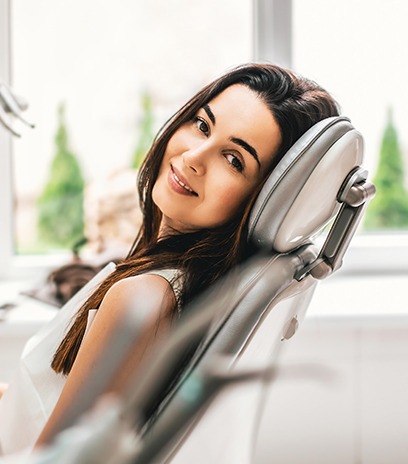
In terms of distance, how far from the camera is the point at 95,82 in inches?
88.5

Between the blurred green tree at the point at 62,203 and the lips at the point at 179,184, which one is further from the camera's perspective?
the blurred green tree at the point at 62,203

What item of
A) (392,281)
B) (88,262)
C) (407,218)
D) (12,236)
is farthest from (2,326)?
(407,218)

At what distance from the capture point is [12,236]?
89.6 inches

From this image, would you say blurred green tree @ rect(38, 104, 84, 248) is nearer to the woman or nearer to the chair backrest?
the woman

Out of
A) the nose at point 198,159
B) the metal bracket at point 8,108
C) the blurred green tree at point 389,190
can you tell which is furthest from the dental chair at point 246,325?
the blurred green tree at point 389,190

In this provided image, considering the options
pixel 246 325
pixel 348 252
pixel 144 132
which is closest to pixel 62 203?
pixel 144 132

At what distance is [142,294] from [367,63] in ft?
5.40

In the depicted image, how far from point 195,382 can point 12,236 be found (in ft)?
5.59

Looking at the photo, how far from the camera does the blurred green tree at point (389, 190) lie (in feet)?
7.68

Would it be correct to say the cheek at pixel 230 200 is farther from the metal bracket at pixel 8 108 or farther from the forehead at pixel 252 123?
the metal bracket at pixel 8 108

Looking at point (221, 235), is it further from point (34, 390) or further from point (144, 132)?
point (144, 132)

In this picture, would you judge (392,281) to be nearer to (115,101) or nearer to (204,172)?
(115,101)

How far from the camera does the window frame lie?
86.7 inches

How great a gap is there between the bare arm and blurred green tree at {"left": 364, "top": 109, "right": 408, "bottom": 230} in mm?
1592
